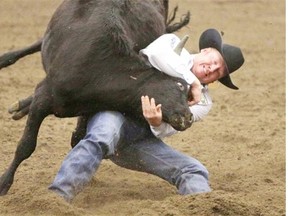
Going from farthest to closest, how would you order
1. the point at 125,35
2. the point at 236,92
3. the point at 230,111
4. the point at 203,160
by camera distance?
the point at 236,92 < the point at 230,111 < the point at 203,160 < the point at 125,35

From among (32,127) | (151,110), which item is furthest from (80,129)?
(151,110)

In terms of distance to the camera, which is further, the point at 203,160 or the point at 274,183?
the point at 203,160

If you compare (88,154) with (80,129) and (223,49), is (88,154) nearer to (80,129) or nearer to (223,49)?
(80,129)

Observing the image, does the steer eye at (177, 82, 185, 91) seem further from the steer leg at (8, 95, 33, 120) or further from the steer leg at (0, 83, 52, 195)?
the steer leg at (8, 95, 33, 120)

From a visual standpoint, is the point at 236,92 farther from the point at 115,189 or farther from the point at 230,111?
the point at 115,189

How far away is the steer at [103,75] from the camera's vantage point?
15.8 ft

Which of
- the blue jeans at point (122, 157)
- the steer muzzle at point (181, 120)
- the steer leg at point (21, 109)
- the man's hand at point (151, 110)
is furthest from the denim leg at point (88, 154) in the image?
the steer leg at point (21, 109)

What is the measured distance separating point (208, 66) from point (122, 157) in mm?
844

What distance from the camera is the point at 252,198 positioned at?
5.06 metres

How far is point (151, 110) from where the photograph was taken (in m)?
4.68

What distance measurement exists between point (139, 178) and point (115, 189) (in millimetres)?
438

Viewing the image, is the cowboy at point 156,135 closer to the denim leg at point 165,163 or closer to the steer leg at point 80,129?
the denim leg at point 165,163

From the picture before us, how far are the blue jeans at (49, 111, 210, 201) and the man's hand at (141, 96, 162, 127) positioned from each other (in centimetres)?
27

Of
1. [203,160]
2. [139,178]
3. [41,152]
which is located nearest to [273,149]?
[203,160]
